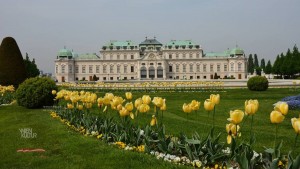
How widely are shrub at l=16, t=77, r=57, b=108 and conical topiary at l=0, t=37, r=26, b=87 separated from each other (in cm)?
1134

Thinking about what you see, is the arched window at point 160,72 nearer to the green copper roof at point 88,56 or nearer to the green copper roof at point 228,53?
the green copper roof at point 228,53

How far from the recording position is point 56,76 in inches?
3634

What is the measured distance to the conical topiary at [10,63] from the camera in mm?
26969

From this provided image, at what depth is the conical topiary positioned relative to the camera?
26969mm

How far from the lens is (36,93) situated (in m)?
16.0

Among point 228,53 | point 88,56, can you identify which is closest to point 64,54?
point 88,56

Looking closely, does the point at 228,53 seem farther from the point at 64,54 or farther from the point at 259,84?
the point at 259,84

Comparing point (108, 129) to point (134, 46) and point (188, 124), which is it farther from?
point (134, 46)

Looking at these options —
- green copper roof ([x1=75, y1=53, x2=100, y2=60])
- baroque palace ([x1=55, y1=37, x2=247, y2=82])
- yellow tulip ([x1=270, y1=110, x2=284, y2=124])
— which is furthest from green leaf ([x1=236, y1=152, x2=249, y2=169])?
green copper roof ([x1=75, y1=53, x2=100, y2=60])

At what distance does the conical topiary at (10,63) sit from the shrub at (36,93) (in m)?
11.3

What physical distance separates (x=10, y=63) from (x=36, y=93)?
1259 cm

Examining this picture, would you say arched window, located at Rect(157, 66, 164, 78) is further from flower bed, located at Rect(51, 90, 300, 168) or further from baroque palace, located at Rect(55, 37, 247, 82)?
flower bed, located at Rect(51, 90, 300, 168)

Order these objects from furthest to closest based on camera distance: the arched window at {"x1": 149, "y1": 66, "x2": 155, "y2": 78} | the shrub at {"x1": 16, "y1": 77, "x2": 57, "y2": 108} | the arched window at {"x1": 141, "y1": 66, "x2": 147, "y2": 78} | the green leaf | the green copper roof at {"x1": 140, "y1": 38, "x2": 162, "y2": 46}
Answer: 1. the green copper roof at {"x1": 140, "y1": 38, "x2": 162, "y2": 46}
2. the arched window at {"x1": 141, "y1": 66, "x2": 147, "y2": 78}
3. the arched window at {"x1": 149, "y1": 66, "x2": 155, "y2": 78}
4. the shrub at {"x1": 16, "y1": 77, "x2": 57, "y2": 108}
5. the green leaf

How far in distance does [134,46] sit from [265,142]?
88264mm
